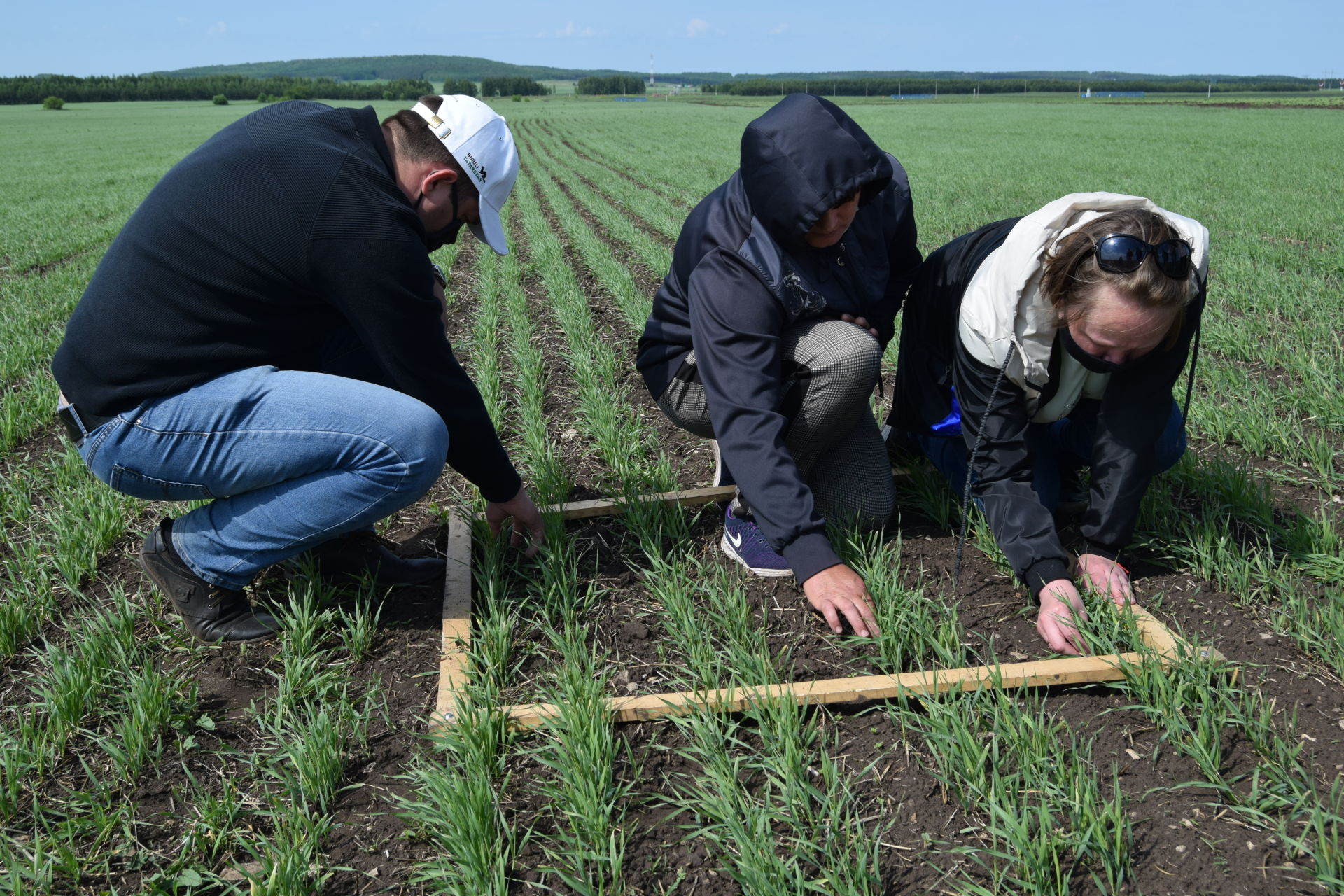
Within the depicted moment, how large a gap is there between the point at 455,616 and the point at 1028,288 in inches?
74.1

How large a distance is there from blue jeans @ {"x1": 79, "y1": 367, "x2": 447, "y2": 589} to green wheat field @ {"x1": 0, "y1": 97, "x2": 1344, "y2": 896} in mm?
246

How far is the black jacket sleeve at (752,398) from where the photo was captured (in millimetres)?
2430

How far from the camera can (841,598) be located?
2377 millimetres

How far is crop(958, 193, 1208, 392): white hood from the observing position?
236 cm

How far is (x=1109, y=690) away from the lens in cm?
230

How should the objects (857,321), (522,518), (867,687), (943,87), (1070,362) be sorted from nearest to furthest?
(867,687), (1070,362), (522,518), (857,321), (943,87)

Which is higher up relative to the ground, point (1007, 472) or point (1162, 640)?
point (1007, 472)

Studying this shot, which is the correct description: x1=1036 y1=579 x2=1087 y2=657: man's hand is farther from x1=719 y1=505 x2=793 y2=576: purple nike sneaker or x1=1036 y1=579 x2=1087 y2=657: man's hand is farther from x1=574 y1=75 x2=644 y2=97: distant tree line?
x1=574 y1=75 x2=644 y2=97: distant tree line

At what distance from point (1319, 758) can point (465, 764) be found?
191 cm

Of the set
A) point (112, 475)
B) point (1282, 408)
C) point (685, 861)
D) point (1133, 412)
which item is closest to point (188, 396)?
point (112, 475)

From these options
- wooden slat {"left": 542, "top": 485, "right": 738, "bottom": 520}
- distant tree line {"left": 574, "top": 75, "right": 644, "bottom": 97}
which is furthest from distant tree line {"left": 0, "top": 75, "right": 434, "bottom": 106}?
wooden slat {"left": 542, "top": 485, "right": 738, "bottom": 520}

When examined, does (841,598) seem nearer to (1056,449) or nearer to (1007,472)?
(1007,472)

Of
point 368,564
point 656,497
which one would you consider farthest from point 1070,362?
point 368,564

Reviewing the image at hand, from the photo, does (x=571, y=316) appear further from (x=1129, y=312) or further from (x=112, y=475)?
(x=1129, y=312)
